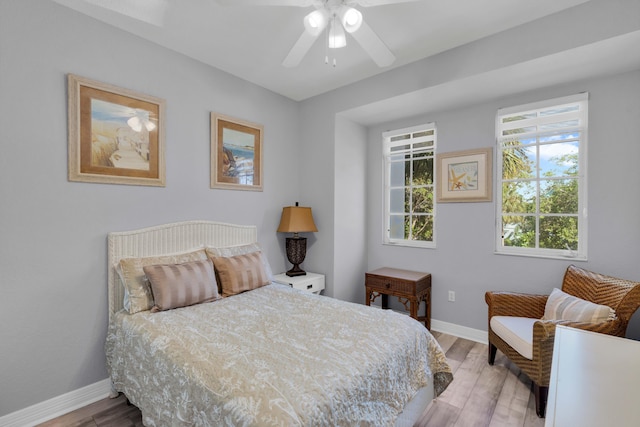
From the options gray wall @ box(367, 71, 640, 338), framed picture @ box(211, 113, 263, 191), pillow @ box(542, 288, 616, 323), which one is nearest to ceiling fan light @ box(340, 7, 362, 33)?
framed picture @ box(211, 113, 263, 191)

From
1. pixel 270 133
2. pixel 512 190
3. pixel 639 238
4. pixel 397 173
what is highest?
pixel 270 133

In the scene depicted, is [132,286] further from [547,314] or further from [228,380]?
[547,314]

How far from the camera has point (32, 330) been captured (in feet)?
6.21

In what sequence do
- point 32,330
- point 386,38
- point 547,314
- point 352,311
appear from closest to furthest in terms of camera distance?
point 32,330 → point 352,311 → point 547,314 → point 386,38

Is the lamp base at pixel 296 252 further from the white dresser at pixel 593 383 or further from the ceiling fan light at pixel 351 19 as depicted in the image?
the white dresser at pixel 593 383

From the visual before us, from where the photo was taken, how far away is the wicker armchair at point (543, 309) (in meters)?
1.86

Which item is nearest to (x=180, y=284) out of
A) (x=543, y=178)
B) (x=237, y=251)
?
(x=237, y=251)

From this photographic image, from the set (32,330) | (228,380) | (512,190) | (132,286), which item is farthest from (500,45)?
(32,330)

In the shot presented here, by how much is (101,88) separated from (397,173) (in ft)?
9.99

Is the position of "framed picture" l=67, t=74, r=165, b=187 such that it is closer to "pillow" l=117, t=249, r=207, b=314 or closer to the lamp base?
"pillow" l=117, t=249, r=207, b=314

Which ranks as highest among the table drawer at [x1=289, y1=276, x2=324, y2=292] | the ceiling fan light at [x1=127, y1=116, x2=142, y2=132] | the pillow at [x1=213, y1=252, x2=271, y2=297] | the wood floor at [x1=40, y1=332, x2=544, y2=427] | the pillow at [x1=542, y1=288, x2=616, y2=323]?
the ceiling fan light at [x1=127, y1=116, x2=142, y2=132]

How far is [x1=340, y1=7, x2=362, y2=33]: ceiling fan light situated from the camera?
5.29 ft

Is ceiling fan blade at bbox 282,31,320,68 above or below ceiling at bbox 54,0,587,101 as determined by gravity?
below

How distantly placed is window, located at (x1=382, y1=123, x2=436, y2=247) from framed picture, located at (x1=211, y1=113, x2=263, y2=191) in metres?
1.63
